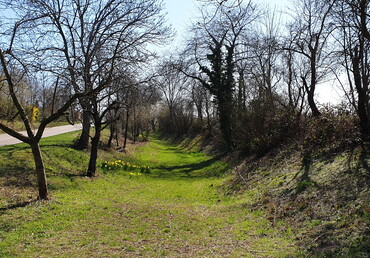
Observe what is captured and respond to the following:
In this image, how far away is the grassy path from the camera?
5418 millimetres

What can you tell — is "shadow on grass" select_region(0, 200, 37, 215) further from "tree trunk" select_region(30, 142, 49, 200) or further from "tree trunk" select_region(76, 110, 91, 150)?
"tree trunk" select_region(76, 110, 91, 150)

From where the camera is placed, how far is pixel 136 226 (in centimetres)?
713

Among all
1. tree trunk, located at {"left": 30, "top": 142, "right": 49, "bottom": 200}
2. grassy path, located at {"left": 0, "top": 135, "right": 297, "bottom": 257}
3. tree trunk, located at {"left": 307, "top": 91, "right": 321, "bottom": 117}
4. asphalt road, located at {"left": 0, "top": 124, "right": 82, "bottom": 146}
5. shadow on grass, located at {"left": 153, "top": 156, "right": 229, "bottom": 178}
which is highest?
tree trunk, located at {"left": 307, "top": 91, "right": 321, "bottom": 117}

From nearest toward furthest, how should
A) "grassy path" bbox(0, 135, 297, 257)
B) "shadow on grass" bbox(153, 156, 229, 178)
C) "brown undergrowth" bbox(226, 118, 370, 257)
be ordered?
"brown undergrowth" bbox(226, 118, 370, 257) → "grassy path" bbox(0, 135, 297, 257) → "shadow on grass" bbox(153, 156, 229, 178)

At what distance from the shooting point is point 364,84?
9062 mm

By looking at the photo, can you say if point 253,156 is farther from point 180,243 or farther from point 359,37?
point 180,243

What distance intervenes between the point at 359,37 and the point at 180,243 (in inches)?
297

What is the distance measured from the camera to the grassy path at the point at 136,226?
5418 millimetres

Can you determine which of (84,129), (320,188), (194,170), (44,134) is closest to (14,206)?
(320,188)

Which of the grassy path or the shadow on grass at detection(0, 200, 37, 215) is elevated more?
the shadow on grass at detection(0, 200, 37, 215)

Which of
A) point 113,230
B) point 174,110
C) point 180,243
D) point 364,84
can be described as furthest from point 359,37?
point 174,110

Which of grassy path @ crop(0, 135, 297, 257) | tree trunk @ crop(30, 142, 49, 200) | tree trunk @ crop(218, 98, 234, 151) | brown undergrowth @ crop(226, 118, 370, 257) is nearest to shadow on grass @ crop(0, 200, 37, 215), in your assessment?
grassy path @ crop(0, 135, 297, 257)

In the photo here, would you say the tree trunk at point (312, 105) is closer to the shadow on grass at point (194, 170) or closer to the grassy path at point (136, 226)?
the shadow on grass at point (194, 170)

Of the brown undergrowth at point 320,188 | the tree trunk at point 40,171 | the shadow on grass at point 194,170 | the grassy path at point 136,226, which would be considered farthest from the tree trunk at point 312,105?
the tree trunk at point 40,171
